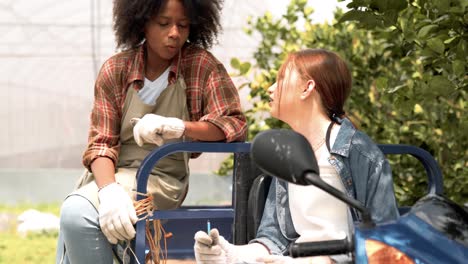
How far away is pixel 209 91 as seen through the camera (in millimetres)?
2904

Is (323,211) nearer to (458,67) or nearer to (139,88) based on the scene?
(458,67)

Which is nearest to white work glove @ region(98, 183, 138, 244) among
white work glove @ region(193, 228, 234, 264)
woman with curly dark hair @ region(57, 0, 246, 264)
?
woman with curly dark hair @ region(57, 0, 246, 264)

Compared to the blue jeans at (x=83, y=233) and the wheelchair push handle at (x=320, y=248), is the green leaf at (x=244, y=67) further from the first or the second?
the wheelchair push handle at (x=320, y=248)

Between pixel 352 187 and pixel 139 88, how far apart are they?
2.88 feet

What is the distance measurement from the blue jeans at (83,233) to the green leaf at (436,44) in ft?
3.28

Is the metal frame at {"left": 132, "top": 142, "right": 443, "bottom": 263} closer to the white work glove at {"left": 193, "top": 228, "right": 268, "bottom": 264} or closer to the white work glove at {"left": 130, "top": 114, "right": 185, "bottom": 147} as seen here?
the white work glove at {"left": 130, "top": 114, "right": 185, "bottom": 147}

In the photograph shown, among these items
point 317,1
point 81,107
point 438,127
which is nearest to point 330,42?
point 438,127

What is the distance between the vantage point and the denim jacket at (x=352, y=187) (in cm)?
225

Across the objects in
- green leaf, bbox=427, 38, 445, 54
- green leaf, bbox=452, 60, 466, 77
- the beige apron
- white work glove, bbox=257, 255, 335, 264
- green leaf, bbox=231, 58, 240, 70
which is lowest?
white work glove, bbox=257, 255, 335, 264

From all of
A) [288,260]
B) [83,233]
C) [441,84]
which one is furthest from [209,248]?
[441,84]

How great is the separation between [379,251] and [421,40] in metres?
1.26

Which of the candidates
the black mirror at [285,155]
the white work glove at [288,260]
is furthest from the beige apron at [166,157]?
the black mirror at [285,155]

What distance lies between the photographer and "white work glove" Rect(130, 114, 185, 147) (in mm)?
2629

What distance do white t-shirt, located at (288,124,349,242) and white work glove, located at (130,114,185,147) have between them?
45cm
